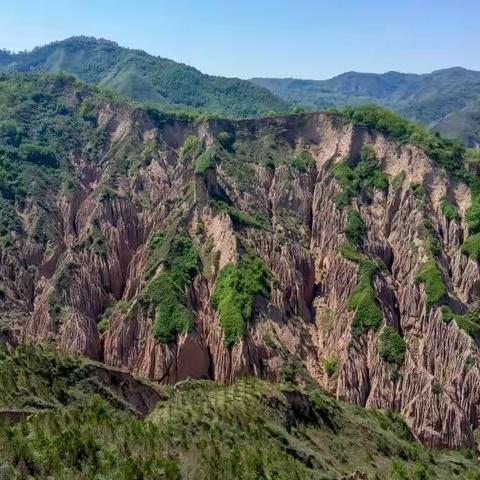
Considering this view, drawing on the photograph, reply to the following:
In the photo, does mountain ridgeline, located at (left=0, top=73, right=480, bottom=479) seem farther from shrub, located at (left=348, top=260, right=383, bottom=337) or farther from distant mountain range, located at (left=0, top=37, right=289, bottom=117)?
distant mountain range, located at (left=0, top=37, right=289, bottom=117)

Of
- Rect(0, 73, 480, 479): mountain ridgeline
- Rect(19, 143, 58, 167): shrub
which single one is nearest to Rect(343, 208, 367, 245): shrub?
Rect(0, 73, 480, 479): mountain ridgeline

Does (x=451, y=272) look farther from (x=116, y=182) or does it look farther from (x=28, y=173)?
(x=28, y=173)

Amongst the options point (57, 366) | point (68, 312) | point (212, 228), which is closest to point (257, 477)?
point (57, 366)

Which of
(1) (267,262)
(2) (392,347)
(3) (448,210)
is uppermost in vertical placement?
(3) (448,210)

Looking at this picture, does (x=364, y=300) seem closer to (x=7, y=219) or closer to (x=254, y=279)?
(x=254, y=279)

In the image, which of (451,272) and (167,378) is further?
(451,272)

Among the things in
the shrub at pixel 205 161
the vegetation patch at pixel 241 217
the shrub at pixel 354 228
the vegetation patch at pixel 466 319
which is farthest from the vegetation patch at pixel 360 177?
the vegetation patch at pixel 466 319

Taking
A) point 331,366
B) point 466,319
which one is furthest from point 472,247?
point 331,366
